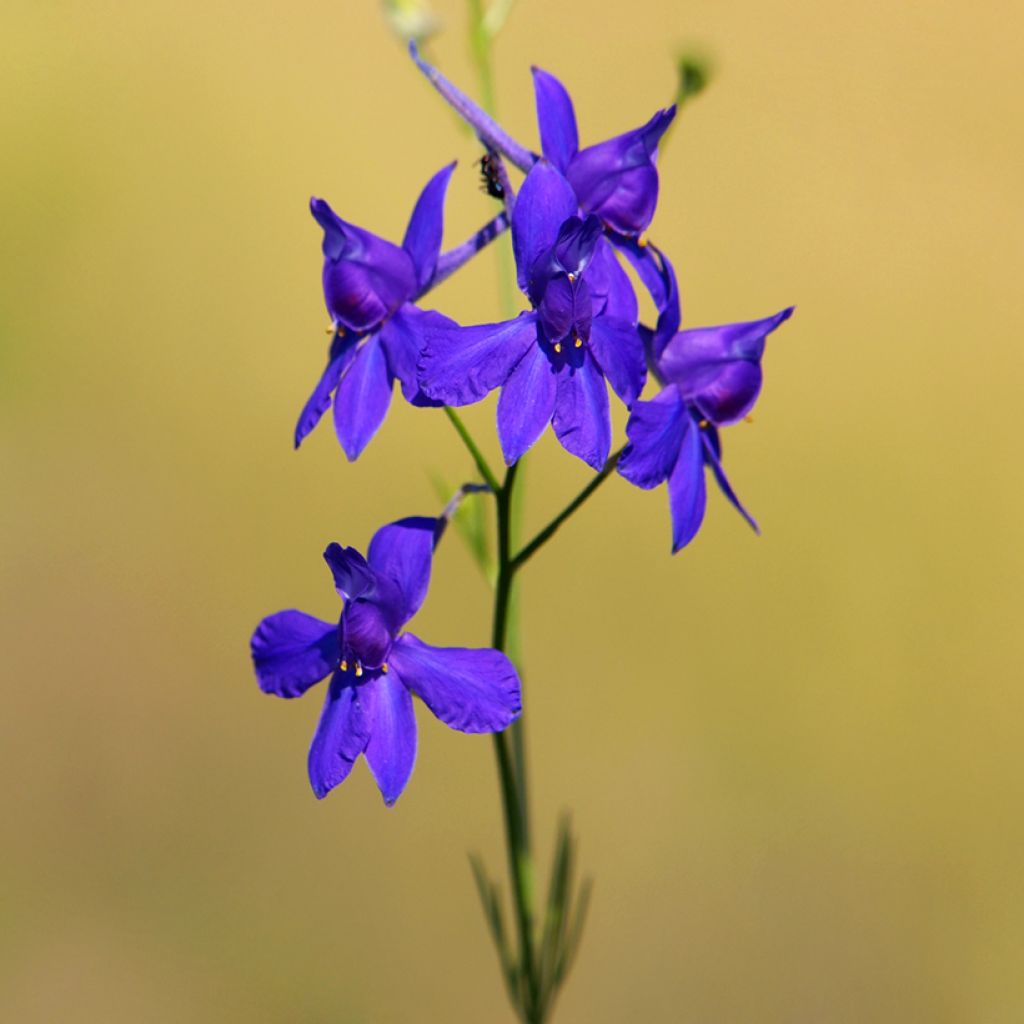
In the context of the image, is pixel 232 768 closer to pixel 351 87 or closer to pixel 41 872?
pixel 41 872

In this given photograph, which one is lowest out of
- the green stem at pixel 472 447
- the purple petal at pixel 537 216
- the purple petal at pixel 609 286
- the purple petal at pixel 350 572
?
the purple petal at pixel 350 572

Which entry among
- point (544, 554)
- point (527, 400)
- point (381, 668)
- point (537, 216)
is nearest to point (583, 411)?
point (527, 400)

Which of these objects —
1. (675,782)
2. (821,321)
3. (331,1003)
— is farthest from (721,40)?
(331,1003)

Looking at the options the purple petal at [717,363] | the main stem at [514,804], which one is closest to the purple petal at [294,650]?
the main stem at [514,804]

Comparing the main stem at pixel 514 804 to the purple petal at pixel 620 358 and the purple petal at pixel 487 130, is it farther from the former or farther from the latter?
the purple petal at pixel 487 130

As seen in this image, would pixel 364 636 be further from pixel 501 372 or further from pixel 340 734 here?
pixel 501 372

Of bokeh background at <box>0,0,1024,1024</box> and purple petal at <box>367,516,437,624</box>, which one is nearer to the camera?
purple petal at <box>367,516,437,624</box>

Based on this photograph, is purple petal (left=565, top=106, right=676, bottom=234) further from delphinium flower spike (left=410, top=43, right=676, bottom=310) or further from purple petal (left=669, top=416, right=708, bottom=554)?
purple petal (left=669, top=416, right=708, bottom=554)

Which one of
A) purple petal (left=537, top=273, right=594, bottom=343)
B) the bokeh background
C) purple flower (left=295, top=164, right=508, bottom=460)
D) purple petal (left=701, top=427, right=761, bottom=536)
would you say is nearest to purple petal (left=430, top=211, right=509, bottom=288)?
purple flower (left=295, top=164, right=508, bottom=460)
